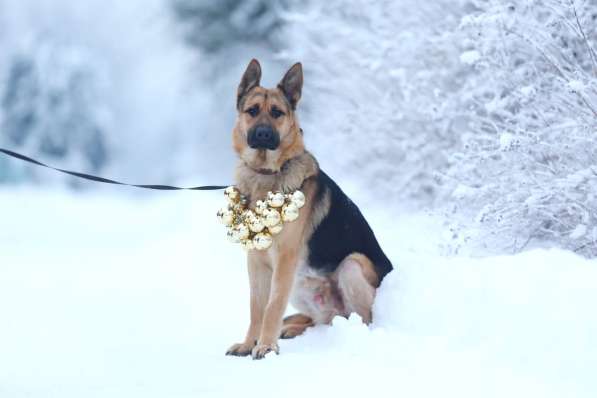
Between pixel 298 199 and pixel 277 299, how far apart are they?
617mm

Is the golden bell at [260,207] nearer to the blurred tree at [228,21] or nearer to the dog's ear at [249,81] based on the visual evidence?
the dog's ear at [249,81]

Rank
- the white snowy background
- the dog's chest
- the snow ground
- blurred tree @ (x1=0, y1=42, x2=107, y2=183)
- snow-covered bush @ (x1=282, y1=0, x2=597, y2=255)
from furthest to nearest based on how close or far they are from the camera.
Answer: blurred tree @ (x1=0, y1=42, x2=107, y2=183) → snow-covered bush @ (x1=282, y1=0, x2=597, y2=255) → the dog's chest → the white snowy background → the snow ground

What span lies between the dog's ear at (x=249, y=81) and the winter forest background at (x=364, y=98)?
206 centimetres

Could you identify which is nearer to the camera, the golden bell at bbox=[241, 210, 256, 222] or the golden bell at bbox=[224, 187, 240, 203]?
the golden bell at bbox=[241, 210, 256, 222]

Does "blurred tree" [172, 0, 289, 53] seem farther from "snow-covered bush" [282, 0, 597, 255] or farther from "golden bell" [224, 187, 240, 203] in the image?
"golden bell" [224, 187, 240, 203]

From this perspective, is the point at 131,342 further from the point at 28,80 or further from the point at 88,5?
the point at 88,5

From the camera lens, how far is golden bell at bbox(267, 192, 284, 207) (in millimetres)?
4477

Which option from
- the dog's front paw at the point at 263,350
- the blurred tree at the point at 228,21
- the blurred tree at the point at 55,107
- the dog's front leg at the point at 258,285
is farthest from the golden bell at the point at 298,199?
the blurred tree at the point at 55,107

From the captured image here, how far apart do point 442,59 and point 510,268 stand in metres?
6.21

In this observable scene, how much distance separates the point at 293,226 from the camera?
14.9 feet

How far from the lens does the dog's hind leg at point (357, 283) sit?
470 centimetres

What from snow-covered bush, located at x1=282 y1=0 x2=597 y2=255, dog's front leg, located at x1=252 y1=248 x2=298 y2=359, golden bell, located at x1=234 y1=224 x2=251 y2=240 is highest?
snow-covered bush, located at x1=282 y1=0 x2=597 y2=255

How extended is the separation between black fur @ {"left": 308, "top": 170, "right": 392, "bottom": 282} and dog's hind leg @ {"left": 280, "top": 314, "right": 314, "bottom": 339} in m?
0.56

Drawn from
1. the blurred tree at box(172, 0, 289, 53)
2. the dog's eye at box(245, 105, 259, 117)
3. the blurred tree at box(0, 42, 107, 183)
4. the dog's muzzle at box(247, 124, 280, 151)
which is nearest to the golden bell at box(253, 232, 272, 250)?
the dog's muzzle at box(247, 124, 280, 151)
